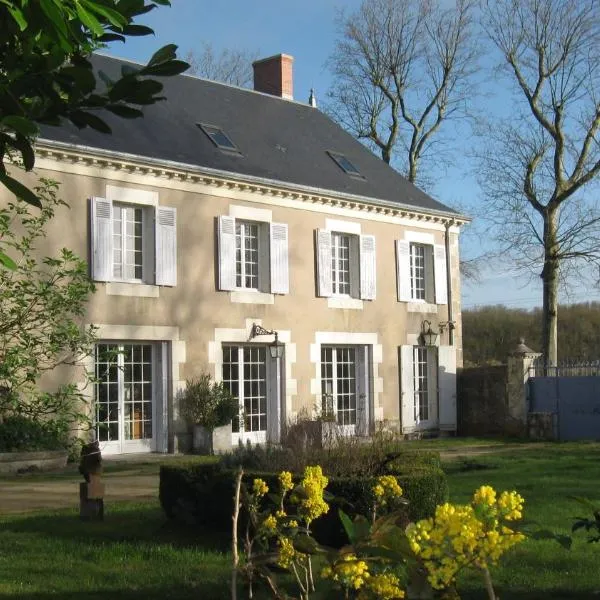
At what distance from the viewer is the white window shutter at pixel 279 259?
17.8m

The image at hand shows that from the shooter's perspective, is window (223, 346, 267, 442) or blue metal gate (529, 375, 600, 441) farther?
blue metal gate (529, 375, 600, 441)

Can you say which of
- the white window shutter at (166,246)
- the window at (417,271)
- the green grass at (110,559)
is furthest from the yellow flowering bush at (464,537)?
the window at (417,271)

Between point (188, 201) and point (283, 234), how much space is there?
2.15 meters

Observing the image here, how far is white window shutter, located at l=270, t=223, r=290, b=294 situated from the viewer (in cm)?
1780

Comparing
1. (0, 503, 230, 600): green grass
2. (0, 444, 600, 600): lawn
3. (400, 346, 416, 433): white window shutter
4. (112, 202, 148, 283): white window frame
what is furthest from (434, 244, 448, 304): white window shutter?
(0, 503, 230, 600): green grass

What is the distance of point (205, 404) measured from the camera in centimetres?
1636

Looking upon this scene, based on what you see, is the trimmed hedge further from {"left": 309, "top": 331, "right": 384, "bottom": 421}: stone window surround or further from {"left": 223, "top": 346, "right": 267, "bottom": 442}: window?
{"left": 309, "top": 331, "right": 384, "bottom": 421}: stone window surround

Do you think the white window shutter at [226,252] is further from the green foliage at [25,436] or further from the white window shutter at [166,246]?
the green foliage at [25,436]

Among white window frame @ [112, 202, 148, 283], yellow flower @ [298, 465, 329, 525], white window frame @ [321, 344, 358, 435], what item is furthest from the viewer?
white window frame @ [321, 344, 358, 435]

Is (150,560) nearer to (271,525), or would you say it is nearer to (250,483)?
(250,483)

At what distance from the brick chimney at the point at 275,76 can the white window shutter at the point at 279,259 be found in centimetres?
614

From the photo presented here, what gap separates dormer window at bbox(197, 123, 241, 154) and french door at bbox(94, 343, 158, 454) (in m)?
4.39

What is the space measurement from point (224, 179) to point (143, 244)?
1.92 m

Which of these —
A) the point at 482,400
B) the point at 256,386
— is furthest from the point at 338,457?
the point at 482,400
